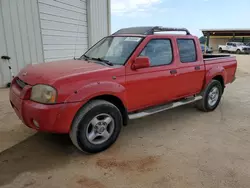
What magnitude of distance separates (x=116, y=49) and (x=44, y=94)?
62.7 inches

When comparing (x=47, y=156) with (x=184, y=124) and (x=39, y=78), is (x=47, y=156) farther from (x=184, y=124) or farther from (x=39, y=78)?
(x=184, y=124)

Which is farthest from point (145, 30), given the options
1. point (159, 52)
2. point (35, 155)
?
point (35, 155)

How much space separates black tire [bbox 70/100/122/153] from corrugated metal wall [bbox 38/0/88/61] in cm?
557

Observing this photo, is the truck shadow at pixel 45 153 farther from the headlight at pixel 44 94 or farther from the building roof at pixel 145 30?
the building roof at pixel 145 30

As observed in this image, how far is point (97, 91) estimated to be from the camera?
3.06 m

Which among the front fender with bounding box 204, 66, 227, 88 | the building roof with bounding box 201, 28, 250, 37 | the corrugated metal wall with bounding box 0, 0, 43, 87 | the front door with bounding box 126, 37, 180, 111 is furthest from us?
the building roof with bounding box 201, 28, 250, 37

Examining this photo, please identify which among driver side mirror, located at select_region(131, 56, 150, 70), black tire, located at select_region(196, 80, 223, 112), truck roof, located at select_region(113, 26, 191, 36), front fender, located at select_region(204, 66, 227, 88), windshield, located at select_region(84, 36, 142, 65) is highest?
truck roof, located at select_region(113, 26, 191, 36)

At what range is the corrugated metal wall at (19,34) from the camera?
6.54m

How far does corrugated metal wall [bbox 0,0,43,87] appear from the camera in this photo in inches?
257

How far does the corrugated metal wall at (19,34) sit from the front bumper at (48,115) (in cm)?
452

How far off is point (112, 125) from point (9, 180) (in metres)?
1.51

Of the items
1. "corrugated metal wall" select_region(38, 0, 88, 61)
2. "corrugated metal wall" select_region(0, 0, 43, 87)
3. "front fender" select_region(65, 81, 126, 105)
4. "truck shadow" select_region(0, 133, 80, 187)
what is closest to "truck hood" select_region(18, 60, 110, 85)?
"front fender" select_region(65, 81, 126, 105)

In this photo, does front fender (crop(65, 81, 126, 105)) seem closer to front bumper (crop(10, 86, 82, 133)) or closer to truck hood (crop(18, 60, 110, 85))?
front bumper (crop(10, 86, 82, 133))

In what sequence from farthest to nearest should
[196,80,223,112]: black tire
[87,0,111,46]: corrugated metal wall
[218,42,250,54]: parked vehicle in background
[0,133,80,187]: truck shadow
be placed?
[218,42,250,54]: parked vehicle in background → [87,0,111,46]: corrugated metal wall → [196,80,223,112]: black tire → [0,133,80,187]: truck shadow
